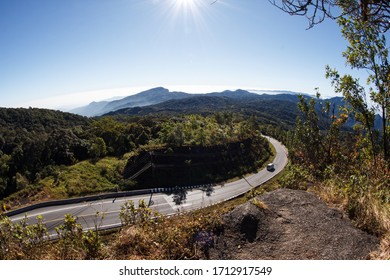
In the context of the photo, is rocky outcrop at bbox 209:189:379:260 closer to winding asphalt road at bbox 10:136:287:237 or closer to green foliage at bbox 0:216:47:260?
green foliage at bbox 0:216:47:260

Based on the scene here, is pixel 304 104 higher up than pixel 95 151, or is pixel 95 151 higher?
pixel 304 104

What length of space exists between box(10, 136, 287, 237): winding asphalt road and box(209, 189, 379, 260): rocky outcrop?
11562 millimetres

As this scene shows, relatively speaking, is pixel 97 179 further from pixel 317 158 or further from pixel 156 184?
pixel 317 158

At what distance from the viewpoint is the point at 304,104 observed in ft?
30.0

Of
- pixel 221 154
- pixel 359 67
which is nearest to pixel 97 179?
pixel 221 154

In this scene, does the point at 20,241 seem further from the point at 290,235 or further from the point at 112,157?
the point at 112,157

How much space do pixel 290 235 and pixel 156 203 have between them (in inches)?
1056

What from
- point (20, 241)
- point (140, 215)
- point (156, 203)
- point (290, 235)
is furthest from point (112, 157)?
point (290, 235)

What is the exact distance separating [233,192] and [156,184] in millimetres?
11370

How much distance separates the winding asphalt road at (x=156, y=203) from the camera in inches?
870

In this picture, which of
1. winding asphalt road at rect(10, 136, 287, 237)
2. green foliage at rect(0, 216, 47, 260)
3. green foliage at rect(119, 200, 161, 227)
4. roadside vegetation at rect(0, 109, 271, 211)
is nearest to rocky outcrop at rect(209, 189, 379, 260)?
green foliage at rect(119, 200, 161, 227)

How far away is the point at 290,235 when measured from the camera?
3.51 m

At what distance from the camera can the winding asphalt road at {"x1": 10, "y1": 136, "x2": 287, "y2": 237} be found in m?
22.1

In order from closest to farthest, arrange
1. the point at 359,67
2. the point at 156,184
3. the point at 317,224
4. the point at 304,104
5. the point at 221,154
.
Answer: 1. the point at 317,224
2. the point at 359,67
3. the point at 304,104
4. the point at 156,184
5. the point at 221,154
